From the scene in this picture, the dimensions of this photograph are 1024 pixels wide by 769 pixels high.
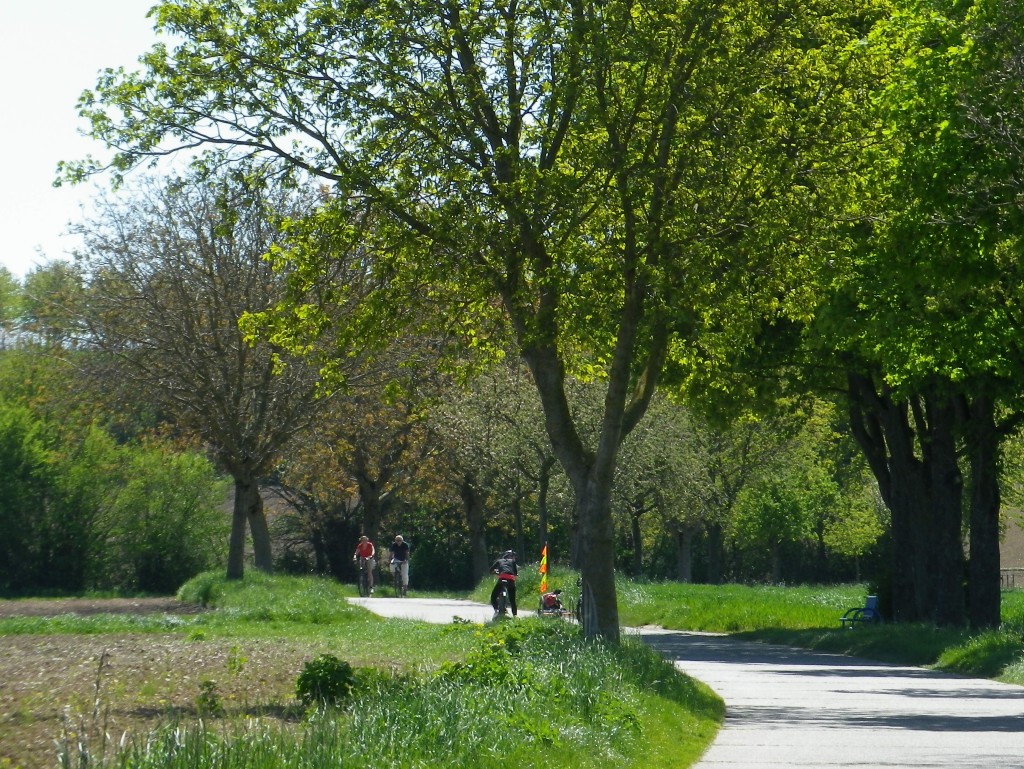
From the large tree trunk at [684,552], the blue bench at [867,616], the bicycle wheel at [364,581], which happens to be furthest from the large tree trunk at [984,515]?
the large tree trunk at [684,552]

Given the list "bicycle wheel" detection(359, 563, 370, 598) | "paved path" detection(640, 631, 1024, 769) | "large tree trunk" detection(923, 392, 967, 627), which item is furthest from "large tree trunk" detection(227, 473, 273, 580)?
"large tree trunk" detection(923, 392, 967, 627)

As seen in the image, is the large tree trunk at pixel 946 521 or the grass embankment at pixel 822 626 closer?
the grass embankment at pixel 822 626

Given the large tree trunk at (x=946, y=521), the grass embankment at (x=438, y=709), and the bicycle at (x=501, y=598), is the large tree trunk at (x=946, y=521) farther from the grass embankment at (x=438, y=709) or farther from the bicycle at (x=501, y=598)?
the grass embankment at (x=438, y=709)

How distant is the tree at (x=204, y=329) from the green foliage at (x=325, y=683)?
77.4ft

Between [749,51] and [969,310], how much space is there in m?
7.45

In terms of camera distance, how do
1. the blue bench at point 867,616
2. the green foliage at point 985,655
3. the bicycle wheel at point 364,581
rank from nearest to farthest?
the green foliage at point 985,655, the blue bench at point 867,616, the bicycle wheel at point 364,581

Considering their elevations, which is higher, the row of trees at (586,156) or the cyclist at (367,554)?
the row of trees at (586,156)

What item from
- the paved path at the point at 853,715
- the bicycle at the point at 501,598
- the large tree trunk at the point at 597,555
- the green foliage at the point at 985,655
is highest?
the large tree trunk at the point at 597,555

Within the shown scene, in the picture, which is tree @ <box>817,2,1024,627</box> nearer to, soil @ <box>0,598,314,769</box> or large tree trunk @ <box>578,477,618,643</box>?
large tree trunk @ <box>578,477,618,643</box>

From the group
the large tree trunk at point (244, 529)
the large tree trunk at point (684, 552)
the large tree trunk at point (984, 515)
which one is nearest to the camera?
the large tree trunk at point (984, 515)

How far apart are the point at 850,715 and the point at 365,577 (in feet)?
100

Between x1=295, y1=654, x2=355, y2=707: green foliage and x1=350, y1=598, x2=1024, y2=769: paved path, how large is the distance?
10.0 ft

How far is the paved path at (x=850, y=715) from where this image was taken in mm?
12227

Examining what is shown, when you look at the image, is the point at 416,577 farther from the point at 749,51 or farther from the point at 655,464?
the point at 749,51
